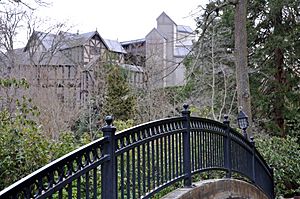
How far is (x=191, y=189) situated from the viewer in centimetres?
438

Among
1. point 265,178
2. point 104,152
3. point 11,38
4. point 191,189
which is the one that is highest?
point 11,38

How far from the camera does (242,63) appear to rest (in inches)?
403

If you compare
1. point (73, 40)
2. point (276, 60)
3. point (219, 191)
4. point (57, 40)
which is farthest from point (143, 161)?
point (73, 40)

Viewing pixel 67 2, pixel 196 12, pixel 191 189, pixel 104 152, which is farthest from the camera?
pixel 67 2

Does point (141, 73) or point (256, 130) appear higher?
point (141, 73)

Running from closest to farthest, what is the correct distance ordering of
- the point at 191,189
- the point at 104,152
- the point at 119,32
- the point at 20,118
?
the point at 104,152, the point at 191,189, the point at 20,118, the point at 119,32

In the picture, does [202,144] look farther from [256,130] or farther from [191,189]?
[256,130]

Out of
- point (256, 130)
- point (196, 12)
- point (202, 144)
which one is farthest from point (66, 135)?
point (256, 130)

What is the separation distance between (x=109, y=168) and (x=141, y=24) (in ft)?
89.3

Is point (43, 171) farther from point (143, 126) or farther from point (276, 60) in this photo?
point (276, 60)

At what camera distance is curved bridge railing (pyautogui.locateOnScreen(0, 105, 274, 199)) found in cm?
219

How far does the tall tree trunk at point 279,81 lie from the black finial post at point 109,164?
467 inches

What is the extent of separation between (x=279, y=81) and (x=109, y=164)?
12.6m

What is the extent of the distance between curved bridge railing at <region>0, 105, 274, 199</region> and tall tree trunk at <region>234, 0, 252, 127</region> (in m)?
2.93
